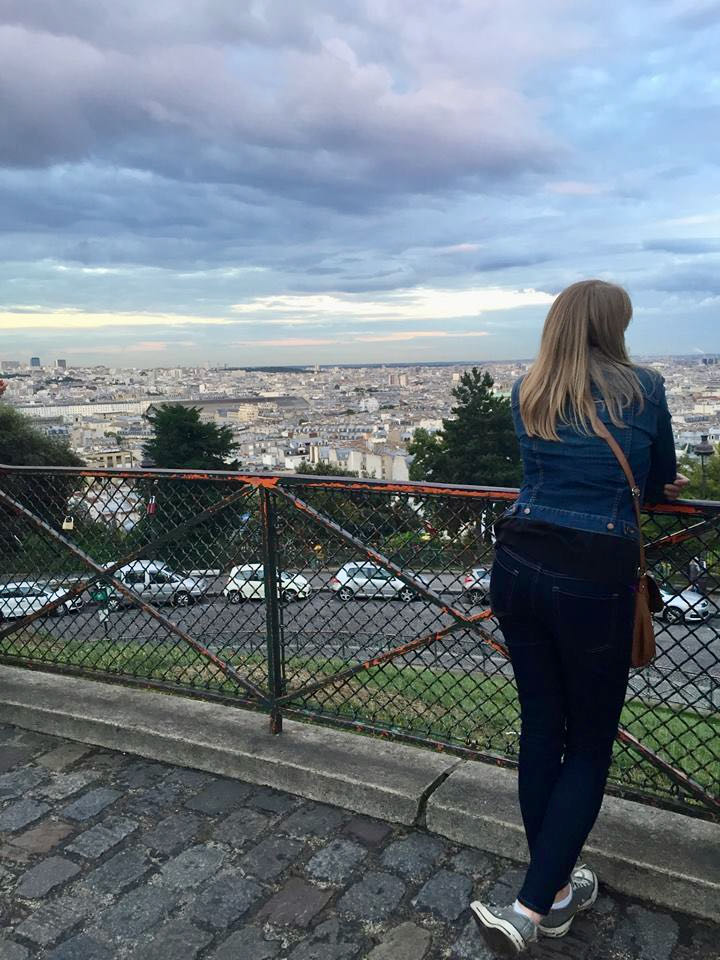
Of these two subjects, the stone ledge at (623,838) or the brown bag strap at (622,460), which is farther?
the stone ledge at (623,838)

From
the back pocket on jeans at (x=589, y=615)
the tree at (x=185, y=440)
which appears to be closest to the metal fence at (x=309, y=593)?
the back pocket on jeans at (x=589, y=615)

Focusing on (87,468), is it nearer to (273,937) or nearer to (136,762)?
(136,762)

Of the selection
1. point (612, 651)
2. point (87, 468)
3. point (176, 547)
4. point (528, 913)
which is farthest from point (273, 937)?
point (87, 468)

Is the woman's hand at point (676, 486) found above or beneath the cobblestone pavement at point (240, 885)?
above

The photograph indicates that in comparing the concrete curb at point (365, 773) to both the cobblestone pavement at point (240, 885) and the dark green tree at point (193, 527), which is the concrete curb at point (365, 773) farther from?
the dark green tree at point (193, 527)

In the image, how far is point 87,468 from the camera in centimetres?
347

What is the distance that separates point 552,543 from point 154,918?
5.12 feet

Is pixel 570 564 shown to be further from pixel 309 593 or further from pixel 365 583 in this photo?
pixel 309 593

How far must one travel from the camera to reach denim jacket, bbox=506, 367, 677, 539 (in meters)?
1.98

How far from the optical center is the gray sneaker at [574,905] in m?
2.17

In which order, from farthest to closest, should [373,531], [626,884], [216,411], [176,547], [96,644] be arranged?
1. [216,411]
2. [96,644]
3. [176,547]
4. [373,531]
5. [626,884]

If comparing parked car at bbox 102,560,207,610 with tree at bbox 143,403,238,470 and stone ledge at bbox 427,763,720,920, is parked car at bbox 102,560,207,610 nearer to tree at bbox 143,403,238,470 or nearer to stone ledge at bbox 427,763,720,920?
stone ledge at bbox 427,763,720,920

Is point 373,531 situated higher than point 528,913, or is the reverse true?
point 373,531

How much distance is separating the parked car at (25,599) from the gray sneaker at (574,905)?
2.58m
